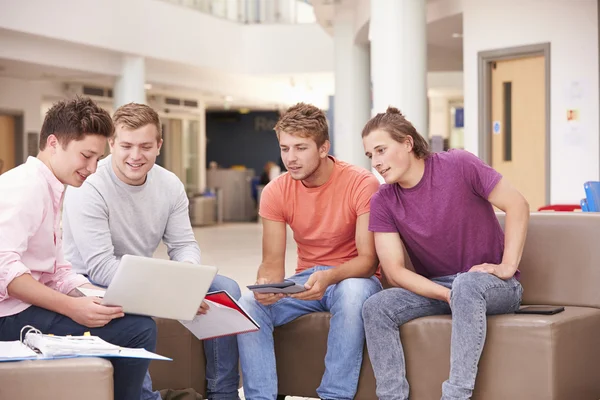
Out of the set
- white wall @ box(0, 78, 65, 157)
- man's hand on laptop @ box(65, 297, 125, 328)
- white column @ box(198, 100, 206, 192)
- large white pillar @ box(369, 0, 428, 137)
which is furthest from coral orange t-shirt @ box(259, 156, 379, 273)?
white column @ box(198, 100, 206, 192)

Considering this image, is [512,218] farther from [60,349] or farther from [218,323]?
[60,349]

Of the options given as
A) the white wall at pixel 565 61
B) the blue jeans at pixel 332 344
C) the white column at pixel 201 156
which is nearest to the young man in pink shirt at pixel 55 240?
the blue jeans at pixel 332 344

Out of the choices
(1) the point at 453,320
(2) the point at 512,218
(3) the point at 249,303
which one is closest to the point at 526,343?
(1) the point at 453,320

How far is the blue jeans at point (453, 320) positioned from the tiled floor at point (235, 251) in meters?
4.84

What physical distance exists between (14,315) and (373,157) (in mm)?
1581

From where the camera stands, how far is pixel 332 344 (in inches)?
148

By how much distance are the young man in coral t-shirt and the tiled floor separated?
4.42m

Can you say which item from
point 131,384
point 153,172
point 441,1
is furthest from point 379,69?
point 131,384

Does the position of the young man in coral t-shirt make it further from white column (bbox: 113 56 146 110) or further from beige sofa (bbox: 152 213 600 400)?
white column (bbox: 113 56 146 110)

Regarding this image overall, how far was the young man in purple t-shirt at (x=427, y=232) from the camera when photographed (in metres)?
3.61

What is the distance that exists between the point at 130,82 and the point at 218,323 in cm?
1443

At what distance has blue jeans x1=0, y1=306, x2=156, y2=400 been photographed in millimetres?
3072

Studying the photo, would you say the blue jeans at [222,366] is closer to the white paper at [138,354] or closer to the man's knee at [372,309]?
the man's knee at [372,309]

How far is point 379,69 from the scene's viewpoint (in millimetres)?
10555
